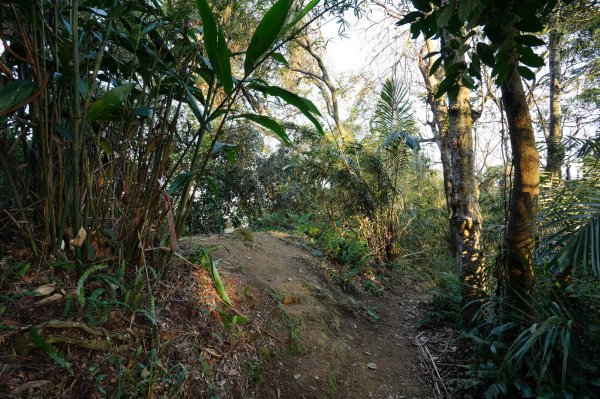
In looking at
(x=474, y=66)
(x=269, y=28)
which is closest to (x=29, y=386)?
(x=269, y=28)

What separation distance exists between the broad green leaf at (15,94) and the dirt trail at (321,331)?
1.64 meters

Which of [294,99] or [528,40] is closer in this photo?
[528,40]

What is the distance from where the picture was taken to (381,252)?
5.84 metres

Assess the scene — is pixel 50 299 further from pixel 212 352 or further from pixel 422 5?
pixel 422 5

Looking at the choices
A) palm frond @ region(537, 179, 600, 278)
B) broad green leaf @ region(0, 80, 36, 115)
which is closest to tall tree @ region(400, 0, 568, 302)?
palm frond @ region(537, 179, 600, 278)

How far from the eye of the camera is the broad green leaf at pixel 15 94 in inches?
53.4

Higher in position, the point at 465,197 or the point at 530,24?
the point at 530,24

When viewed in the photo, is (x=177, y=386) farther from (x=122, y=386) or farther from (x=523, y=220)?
(x=523, y=220)

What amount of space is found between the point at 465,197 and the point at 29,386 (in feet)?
11.6

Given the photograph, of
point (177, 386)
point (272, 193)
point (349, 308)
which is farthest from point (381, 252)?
point (177, 386)

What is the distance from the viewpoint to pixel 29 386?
49.8 inches

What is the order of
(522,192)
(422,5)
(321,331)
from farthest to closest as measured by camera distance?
(321,331) < (522,192) < (422,5)

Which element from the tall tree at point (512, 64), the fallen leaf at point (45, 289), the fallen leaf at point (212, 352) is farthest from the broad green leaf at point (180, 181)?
the tall tree at point (512, 64)

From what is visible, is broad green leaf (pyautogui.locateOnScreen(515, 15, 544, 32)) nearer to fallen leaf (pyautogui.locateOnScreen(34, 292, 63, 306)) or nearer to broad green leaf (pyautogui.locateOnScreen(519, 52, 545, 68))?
broad green leaf (pyautogui.locateOnScreen(519, 52, 545, 68))
